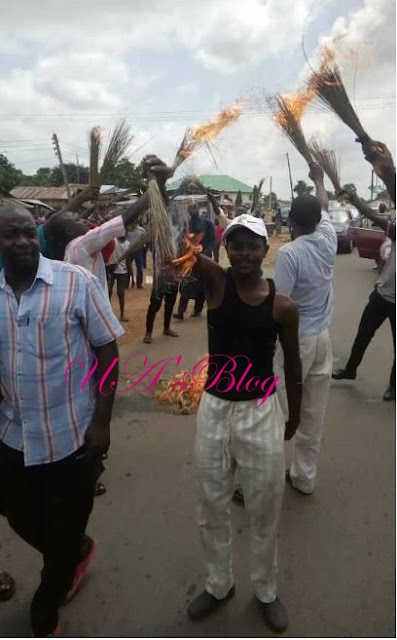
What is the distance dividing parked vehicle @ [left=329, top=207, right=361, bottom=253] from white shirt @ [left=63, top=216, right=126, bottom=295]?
15.9 metres

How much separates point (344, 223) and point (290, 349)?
59.3 feet

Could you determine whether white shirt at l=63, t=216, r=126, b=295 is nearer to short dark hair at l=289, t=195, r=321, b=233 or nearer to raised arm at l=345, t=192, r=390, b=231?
short dark hair at l=289, t=195, r=321, b=233

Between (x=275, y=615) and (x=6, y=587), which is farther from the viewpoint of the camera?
(x=6, y=587)

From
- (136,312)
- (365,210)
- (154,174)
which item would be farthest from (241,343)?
(136,312)

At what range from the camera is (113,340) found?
199 cm

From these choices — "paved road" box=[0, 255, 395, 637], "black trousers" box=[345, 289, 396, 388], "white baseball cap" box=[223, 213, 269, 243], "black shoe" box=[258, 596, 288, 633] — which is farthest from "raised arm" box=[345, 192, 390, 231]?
"black shoe" box=[258, 596, 288, 633]

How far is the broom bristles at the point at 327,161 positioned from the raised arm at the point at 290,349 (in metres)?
2.66

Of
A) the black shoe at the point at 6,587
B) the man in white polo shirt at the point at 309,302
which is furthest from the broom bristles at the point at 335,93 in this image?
the black shoe at the point at 6,587

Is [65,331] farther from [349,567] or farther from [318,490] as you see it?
[318,490]

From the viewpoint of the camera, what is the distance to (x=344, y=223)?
1886 centimetres

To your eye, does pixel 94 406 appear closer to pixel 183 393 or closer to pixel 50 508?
pixel 50 508

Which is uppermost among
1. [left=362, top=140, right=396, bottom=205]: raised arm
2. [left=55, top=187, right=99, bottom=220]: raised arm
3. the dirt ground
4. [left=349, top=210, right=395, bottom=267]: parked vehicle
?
[left=362, top=140, right=396, bottom=205]: raised arm

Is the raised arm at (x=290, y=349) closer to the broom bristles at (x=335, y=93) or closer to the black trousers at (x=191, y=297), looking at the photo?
the broom bristles at (x=335, y=93)

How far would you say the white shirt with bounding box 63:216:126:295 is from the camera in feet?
9.23
